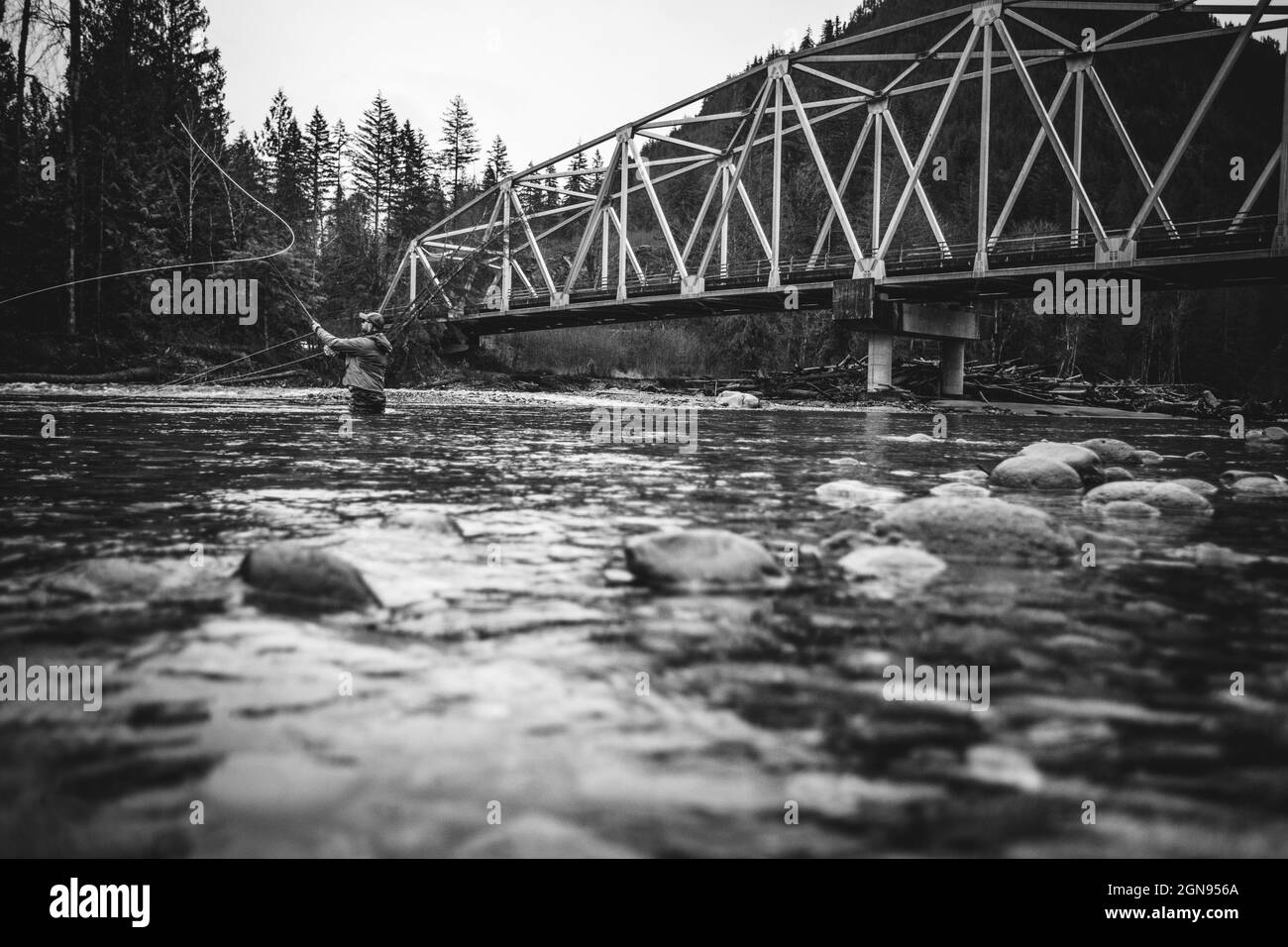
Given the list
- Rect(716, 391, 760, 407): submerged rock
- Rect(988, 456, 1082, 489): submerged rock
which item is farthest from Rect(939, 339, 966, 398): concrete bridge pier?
Rect(988, 456, 1082, 489): submerged rock

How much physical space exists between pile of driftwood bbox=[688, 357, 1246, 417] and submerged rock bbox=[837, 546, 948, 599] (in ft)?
91.5

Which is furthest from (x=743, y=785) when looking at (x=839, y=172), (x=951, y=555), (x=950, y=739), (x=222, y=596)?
(x=839, y=172)

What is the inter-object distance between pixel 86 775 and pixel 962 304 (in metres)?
38.1

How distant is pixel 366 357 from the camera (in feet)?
45.2

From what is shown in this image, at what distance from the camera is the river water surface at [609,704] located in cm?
183

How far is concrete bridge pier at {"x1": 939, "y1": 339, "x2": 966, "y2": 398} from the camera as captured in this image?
118 ft

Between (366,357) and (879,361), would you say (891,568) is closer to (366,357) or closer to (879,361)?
(366,357)

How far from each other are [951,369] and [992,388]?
1.76 metres

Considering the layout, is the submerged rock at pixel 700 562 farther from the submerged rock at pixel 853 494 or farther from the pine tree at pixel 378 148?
the pine tree at pixel 378 148

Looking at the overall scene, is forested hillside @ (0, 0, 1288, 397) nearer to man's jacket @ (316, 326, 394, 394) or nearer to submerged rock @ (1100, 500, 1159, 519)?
man's jacket @ (316, 326, 394, 394)

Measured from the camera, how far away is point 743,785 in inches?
78.7

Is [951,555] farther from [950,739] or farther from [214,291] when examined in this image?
[214,291]

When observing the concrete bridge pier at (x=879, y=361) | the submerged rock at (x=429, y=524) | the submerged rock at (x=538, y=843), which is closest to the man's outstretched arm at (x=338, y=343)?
the submerged rock at (x=429, y=524)

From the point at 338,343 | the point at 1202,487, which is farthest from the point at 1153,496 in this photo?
the point at 338,343
